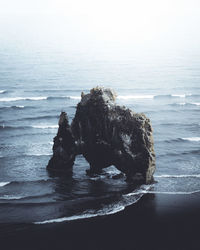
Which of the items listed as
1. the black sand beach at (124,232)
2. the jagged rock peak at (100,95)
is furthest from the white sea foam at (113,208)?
the jagged rock peak at (100,95)

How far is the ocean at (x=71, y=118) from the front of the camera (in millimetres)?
41344

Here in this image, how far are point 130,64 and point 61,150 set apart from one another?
101 metres

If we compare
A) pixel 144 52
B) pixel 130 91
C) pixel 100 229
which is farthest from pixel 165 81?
pixel 100 229

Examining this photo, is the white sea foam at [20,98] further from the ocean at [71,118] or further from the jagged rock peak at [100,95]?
the jagged rock peak at [100,95]

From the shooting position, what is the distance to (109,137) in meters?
43.6

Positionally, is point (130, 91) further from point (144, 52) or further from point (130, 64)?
point (144, 52)

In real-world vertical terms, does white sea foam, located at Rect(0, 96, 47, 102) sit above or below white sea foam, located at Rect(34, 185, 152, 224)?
above

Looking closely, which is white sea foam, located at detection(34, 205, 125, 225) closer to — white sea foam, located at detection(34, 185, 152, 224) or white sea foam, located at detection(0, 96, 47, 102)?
white sea foam, located at detection(34, 185, 152, 224)

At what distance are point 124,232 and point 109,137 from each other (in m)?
11.6

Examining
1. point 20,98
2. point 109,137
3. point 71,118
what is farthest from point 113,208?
point 20,98

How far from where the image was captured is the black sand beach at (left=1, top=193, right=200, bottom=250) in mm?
33844

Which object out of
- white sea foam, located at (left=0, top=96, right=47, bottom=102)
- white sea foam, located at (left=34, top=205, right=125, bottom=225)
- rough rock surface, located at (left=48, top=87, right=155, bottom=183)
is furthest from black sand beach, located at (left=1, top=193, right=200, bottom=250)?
white sea foam, located at (left=0, top=96, right=47, bottom=102)

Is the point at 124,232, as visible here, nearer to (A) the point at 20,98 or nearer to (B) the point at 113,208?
(B) the point at 113,208

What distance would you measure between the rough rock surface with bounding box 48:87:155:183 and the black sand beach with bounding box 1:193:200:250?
484 centimetres
